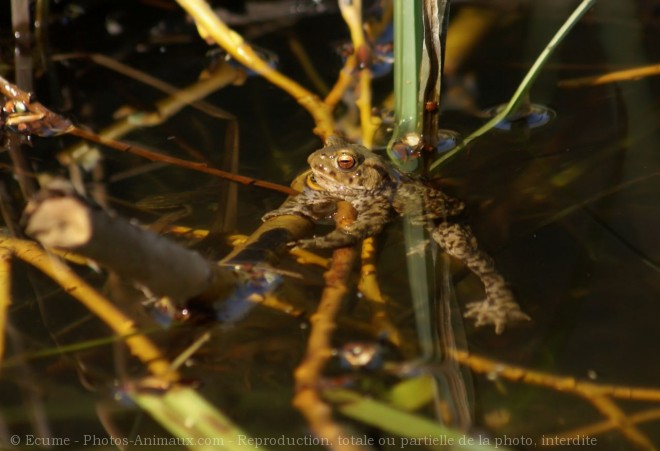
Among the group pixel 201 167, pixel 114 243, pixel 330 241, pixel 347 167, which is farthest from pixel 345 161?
pixel 114 243

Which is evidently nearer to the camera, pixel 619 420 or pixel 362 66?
pixel 619 420

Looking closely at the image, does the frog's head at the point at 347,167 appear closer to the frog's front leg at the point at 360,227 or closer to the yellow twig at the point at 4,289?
the frog's front leg at the point at 360,227

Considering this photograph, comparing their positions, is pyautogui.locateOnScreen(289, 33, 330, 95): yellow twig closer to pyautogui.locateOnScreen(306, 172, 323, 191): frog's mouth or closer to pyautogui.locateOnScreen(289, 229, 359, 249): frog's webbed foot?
pyautogui.locateOnScreen(306, 172, 323, 191): frog's mouth

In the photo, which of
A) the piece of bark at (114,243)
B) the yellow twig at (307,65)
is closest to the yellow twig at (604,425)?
the piece of bark at (114,243)

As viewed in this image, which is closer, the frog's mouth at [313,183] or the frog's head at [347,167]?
the frog's head at [347,167]

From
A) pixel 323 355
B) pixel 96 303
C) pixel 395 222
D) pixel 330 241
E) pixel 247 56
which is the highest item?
pixel 247 56

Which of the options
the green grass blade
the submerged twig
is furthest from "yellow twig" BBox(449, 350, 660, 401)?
the green grass blade

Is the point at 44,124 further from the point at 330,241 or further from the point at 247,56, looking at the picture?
the point at 330,241
